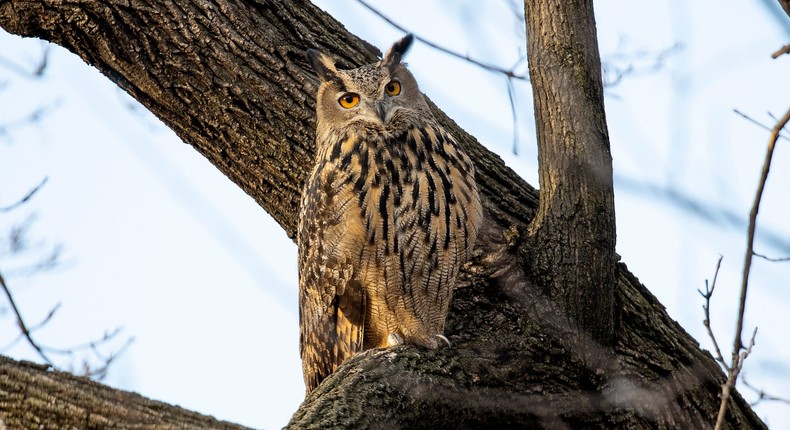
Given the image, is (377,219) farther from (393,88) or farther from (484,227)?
(393,88)

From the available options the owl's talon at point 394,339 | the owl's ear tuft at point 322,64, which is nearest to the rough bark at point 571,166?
the owl's talon at point 394,339

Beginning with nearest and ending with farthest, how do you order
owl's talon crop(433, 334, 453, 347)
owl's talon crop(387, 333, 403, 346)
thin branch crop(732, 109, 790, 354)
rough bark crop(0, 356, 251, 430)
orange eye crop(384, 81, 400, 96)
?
rough bark crop(0, 356, 251, 430) → thin branch crop(732, 109, 790, 354) → owl's talon crop(433, 334, 453, 347) → owl's talon crop(387, 333, 403, 346) → orange eye crop(384, 81, 400, 96)

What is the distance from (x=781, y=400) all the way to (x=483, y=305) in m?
1.14

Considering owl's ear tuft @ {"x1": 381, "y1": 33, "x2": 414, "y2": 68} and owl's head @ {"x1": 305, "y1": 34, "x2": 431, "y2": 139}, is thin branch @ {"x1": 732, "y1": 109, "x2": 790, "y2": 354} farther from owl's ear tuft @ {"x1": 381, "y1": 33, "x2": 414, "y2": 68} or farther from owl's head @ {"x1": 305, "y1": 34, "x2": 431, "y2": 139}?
owl's ear tuft @ {"x1": 381, "y1": 33, "x2": 414, "y2": 68}

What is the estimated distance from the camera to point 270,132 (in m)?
3.44

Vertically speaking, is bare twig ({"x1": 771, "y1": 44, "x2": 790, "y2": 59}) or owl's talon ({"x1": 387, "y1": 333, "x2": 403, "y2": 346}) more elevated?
owl's talon ({"x1": 387, "y1": 333, "x2": 403, "y2": 346})

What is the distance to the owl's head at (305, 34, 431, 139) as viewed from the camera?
3.46 m

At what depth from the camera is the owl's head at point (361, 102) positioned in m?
3.46

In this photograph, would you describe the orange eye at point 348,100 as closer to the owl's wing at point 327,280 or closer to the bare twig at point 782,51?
the owl's wing at point 327,280

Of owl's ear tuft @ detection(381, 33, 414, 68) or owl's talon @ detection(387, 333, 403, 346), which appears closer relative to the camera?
owl's talon @ detection(387, 333, 403, 346)

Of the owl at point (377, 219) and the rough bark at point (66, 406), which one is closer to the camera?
the rough bark at point (66, 406)

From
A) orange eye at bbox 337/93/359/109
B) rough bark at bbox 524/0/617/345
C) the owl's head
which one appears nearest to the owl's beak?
the owl's head

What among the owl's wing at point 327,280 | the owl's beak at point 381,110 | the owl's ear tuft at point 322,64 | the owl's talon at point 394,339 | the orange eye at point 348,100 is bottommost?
the owl's talon at point 394,339

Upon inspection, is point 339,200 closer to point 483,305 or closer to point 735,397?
point 483,305
